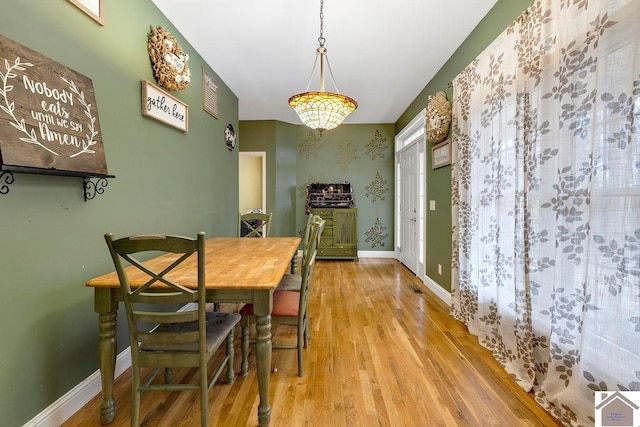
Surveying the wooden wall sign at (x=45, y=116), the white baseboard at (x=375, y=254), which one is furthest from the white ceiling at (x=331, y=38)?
the white baseboard at (x=375, y=254)

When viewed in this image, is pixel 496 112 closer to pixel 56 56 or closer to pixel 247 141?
pixel 56 56

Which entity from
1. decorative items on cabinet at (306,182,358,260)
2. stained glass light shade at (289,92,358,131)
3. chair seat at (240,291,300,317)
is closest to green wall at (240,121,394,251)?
decorative items on cabinet at (306,182,358,260)

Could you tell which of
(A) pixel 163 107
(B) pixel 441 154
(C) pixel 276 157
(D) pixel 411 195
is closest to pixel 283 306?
(A) pixel 163 107

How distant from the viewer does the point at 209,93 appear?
3.30 m

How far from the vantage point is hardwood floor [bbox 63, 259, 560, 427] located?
4.94ft

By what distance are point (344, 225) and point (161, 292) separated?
13.8ft

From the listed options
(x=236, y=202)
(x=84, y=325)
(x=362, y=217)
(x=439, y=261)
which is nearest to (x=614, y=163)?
(x=439, y=261)

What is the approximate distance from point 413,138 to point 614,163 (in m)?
3.60

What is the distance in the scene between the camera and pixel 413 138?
15.3 ft

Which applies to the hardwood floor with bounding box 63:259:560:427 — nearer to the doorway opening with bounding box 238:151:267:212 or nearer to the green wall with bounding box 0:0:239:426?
the green wall with bounding box 0:0:239:426

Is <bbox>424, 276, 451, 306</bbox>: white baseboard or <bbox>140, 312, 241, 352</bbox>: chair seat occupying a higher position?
<bbox>140, 312, 241, 352</bbox>: chair seat

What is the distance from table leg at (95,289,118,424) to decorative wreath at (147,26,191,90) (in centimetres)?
177

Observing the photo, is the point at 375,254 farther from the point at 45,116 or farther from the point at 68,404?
the point at 45,116

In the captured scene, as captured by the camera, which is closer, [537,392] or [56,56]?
[56,56]
